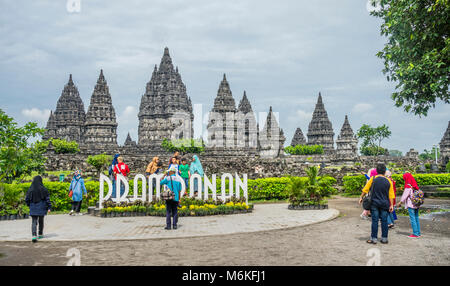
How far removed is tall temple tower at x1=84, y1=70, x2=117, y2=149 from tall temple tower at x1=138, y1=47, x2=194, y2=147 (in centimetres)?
967

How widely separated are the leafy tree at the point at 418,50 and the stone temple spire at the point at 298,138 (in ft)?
253

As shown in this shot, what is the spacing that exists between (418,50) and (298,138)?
263ft

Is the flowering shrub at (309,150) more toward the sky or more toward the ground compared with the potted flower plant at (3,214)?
more toward the sky

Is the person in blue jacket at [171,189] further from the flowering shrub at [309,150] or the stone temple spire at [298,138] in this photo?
the stone temple spire at [298,138]

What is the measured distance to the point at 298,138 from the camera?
96.4 meters

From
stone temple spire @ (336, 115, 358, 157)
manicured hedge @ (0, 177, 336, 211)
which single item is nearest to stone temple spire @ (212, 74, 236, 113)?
stone temple spire @ (336, 115, 358, 157)

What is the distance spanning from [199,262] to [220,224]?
5371 millimetres

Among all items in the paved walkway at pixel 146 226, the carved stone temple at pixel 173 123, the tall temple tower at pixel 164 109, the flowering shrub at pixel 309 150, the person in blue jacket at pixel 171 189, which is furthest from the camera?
the tall temple tower at pixel 164 109

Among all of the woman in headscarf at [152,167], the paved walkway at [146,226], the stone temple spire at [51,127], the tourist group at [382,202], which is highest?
the stone temple spire at [51,127]

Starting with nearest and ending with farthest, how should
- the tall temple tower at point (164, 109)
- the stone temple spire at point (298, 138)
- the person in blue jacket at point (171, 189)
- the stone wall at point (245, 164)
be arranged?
the person in blue jacket at point (171, 189) → the stone wall at point (245, 164) → the tall temple tower at point (164, 109) → the stone temple spire at point (298, 138)

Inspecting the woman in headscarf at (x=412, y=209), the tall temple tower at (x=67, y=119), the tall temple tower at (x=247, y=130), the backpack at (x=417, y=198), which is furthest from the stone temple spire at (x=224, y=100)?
the backpack at (x=417, y=198)

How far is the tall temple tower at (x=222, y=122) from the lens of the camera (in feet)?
249

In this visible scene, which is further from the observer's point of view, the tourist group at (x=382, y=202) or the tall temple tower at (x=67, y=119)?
the tall temple tower at (x=67, y=119)
